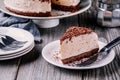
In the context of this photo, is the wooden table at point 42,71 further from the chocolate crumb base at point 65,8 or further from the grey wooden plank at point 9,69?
the chocolate crumb base at point 65,8

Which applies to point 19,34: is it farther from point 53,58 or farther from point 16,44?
point 53,58

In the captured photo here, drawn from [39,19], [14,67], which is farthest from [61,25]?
[14,67]

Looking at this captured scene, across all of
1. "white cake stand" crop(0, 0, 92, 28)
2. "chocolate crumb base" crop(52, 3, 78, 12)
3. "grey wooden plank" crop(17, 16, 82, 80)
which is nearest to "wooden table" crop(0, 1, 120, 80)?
"grey wooden plank" crop(17, 16, 82, 80)

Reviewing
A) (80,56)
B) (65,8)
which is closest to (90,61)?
(80,56)

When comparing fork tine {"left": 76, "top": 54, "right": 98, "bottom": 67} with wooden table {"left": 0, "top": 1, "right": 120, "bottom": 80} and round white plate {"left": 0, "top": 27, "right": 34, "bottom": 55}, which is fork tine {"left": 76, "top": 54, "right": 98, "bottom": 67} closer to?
wooden table {"left": 0, "top": 1, "right": 120, "bottom": 80}

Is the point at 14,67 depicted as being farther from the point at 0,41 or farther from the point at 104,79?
the point at 104,79
